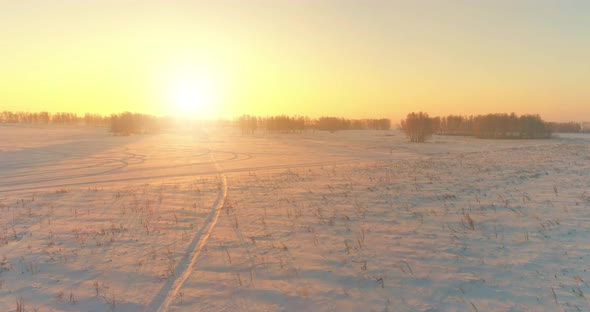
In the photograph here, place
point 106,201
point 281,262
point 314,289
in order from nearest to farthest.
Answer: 1. point 314,289
2. point 281,262
3. point 106,201

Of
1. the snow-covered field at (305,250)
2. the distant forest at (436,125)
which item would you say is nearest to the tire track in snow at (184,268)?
the snow-covered field at (305,250)

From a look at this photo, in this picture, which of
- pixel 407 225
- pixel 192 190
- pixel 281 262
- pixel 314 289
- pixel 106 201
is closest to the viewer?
pixel 314 289

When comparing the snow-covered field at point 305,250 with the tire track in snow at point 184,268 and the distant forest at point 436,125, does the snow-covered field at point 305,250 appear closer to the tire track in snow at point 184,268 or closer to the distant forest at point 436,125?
the tire track in snow at point 184,268

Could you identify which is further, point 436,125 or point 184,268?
point 436,125

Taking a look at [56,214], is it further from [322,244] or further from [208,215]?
[322,244]

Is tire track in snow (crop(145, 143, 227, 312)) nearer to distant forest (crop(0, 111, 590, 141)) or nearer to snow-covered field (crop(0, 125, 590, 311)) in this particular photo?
snow-covered field (crop(0, 125, 590, 311))

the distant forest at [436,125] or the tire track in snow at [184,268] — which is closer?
the tire track in snow at [184,268]

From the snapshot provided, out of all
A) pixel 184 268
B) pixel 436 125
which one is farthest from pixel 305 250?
pixel 436 125

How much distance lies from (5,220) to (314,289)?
1175cm

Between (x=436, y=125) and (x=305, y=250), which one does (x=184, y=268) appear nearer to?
(x=305, y=250)

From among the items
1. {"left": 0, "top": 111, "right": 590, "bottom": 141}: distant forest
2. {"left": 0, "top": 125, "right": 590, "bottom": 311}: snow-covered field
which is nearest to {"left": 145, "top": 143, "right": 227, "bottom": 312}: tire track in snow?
{"left": 0, "top": 125, "right": 590, "bottom": 311}: snow-covered field

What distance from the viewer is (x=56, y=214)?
11.5 meters

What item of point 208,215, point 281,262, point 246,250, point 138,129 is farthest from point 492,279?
point 138,129

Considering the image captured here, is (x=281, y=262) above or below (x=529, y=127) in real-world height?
below
